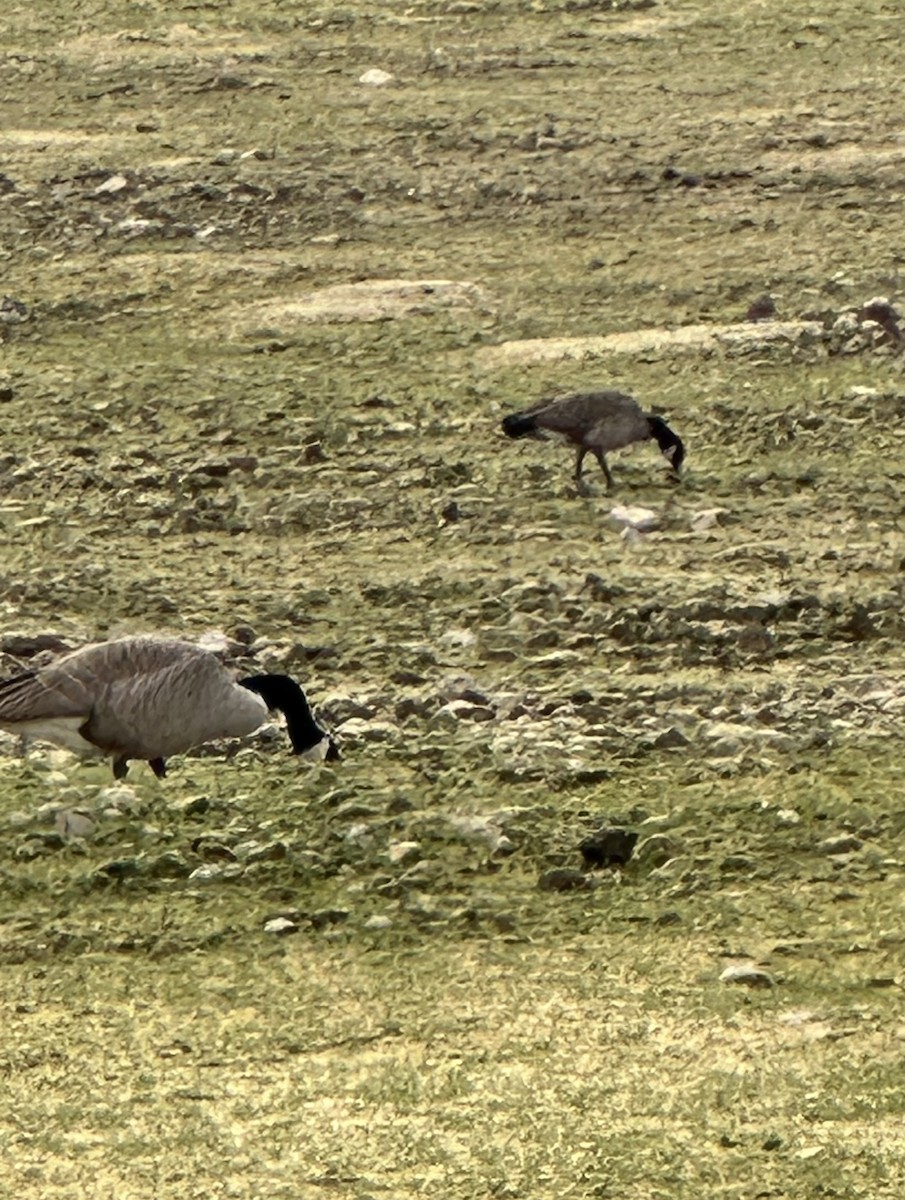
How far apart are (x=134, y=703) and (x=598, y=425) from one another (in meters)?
3.56

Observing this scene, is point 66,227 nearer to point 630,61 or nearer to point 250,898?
point 630,61

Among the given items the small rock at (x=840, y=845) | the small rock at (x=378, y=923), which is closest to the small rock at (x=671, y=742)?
the small rock at (x=840, y=845)

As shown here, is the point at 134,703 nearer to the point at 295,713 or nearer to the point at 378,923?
the point at 295,713

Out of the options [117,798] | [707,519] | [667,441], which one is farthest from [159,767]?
[667,441]

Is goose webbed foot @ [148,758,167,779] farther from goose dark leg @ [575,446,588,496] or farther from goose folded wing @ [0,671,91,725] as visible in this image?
goose dark leg @ [575,446,588,496]

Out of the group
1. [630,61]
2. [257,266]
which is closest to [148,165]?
[257,266]

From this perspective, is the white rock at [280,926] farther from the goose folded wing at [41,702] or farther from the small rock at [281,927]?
the goose folded wing at [41,702]

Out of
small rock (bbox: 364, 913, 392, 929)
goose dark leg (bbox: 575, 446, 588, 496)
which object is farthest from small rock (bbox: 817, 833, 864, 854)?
goose dark leg (bbox: 575, 446, 588, 496)

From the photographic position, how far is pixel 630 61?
1844 centimetres

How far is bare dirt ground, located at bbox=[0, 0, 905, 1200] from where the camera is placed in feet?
19.6

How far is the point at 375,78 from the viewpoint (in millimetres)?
18172

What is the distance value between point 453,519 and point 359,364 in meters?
2.30

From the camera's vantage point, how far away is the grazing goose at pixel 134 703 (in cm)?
768

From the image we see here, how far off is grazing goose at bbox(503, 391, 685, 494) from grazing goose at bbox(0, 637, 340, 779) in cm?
312
